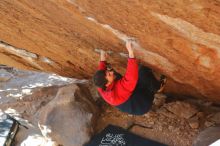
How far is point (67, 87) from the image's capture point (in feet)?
17.0

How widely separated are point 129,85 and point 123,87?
0.09 meters

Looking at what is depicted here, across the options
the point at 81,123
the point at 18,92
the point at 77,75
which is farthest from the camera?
the point at 18,92

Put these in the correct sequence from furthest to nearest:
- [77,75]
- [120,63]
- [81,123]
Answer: [77,75], [81,123], [120,63]

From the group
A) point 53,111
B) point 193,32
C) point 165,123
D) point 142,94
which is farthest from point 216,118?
point 53,111

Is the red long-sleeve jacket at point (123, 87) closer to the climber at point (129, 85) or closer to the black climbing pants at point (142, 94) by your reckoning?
the climber at point (129, 85)

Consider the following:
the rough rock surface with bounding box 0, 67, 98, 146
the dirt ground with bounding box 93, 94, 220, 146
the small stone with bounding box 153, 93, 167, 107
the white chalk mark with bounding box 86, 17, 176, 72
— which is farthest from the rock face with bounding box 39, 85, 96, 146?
the white chalk mark with bounding box 86, 17, 176, 72

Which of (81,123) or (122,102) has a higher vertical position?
(122,102)

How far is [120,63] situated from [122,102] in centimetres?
84

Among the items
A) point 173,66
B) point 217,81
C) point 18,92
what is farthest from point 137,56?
point 18,92

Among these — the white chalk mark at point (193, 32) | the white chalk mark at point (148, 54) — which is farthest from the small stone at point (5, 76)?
the white chalk mark at point (193, 32)

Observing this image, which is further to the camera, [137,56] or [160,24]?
[137,56]

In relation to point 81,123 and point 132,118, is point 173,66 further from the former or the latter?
point 81,123

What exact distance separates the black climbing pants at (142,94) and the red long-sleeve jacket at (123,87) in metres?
0.12

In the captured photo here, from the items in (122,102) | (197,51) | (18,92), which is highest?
(197,51)
